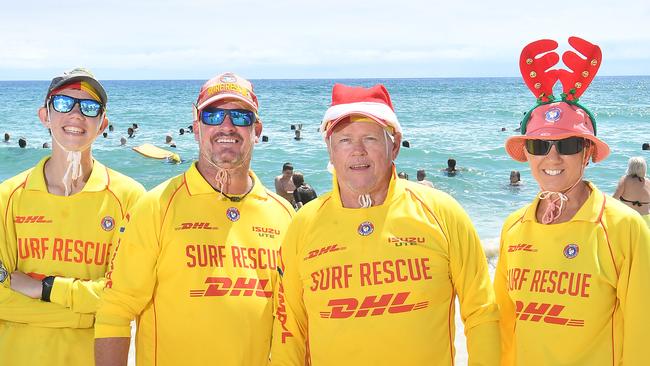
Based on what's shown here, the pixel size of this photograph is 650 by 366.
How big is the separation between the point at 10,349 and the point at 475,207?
14.0m

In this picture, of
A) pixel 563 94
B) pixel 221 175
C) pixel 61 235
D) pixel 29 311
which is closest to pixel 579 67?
pixel 563 94

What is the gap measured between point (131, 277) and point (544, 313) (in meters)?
1.83

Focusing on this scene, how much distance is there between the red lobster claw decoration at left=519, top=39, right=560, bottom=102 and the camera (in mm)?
3367

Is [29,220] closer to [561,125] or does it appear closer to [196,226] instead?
[196,226]

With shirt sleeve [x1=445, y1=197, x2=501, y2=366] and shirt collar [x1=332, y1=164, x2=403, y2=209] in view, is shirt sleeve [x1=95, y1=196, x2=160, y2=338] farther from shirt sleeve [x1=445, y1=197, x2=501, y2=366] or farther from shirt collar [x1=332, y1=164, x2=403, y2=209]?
shirt sleeve [x1=445, y1=197, x2=501, y2=366]

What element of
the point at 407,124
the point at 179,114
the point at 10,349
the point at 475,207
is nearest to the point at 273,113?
the point at 179,114

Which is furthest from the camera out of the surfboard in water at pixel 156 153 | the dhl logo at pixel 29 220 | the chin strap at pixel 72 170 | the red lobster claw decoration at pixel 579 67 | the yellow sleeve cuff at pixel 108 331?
the surfboard in water at pixel 156 153

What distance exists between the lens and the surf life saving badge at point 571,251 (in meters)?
3.04

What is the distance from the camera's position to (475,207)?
1656 centimetres

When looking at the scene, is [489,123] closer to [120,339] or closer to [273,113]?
[273,113]

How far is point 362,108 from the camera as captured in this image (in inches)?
113

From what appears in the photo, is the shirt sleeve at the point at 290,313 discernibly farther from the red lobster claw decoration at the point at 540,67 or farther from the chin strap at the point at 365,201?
the red lobster claw decoration at the point at 540,67

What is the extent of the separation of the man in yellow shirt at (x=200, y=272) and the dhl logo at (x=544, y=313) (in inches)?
44.1

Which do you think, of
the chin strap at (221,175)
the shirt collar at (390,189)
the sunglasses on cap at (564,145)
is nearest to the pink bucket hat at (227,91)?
the chin strap at (221,175)
